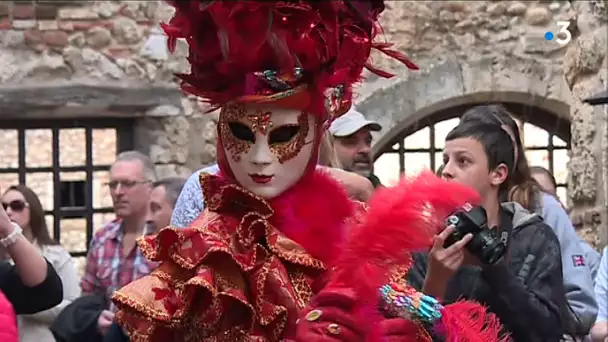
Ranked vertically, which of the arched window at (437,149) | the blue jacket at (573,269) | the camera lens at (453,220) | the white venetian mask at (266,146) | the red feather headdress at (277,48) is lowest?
the arched window at (437,149)

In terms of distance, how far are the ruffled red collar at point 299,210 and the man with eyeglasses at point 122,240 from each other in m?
2.06

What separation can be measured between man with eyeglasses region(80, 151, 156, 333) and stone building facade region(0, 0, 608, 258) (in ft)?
9.80

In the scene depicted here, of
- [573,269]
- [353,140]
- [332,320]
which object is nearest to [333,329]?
[332,320]

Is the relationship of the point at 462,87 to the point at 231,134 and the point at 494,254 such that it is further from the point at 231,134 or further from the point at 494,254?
the point at 231,134

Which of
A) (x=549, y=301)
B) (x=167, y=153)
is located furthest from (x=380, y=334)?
(x=167, y=153)

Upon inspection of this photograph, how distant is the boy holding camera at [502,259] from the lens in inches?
153

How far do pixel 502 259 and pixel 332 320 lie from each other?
0.82m

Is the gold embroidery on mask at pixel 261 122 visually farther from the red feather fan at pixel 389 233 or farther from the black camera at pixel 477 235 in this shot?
the black camera at pixel 477 235

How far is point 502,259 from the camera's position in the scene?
398 cm

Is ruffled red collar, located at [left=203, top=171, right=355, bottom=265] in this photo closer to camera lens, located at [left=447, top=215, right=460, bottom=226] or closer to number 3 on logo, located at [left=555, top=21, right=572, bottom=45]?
camera lens, located at [left=447, top=215, right=460, bottom=226]

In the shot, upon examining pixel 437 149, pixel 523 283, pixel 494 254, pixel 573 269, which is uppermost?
pixel 494 254

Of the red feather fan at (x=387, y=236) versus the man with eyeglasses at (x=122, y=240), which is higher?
the red feather fan at (x=387, y=236)

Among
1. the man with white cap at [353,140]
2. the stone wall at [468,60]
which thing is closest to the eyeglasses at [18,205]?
the man with white cap at [353,140]

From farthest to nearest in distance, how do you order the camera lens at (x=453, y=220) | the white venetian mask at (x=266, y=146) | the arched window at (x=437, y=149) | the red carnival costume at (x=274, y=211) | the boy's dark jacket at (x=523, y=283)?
the arched window at (x=437, y=149)
the boy's dark jacket at (x=523, y=283)
the camera lens at (x=453, y=220)
the white venetian mask at (x=266, y=146)
the red carnival costume at (x=274, y=211)
